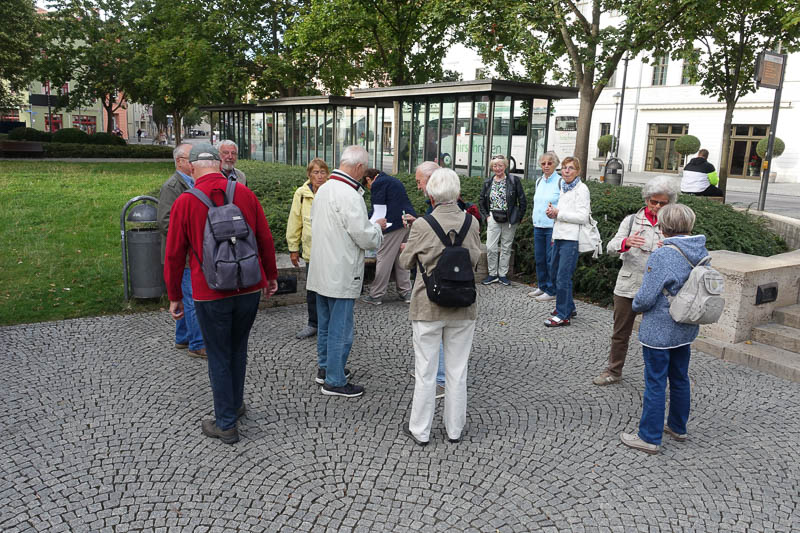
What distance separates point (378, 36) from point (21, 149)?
20.4 m

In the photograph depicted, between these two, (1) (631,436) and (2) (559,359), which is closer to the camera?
(1) (631,436)

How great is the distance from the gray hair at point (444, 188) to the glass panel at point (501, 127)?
1146 cm

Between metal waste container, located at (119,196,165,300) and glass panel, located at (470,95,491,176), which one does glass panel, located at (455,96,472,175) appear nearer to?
glass panel, located at (470,95,491,176)

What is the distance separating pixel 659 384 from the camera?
14.0 ft

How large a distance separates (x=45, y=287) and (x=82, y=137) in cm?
3590

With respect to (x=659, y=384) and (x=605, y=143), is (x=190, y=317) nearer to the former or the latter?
(x=659, y=384)

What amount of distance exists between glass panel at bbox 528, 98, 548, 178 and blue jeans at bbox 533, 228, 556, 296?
7812 mm

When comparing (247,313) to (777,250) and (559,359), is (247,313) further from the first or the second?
(777,250)

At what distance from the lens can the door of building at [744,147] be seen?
37.7m

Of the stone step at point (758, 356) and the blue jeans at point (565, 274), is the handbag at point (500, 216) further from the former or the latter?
the stone step at point (758, 356)

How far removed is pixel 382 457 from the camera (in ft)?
13.9

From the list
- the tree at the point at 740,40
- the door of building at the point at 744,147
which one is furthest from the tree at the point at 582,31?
the door of building at the point at 744,147

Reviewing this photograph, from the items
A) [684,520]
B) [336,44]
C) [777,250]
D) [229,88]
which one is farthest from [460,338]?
[229,88]

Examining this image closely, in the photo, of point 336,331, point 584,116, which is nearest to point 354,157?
point 336,331
